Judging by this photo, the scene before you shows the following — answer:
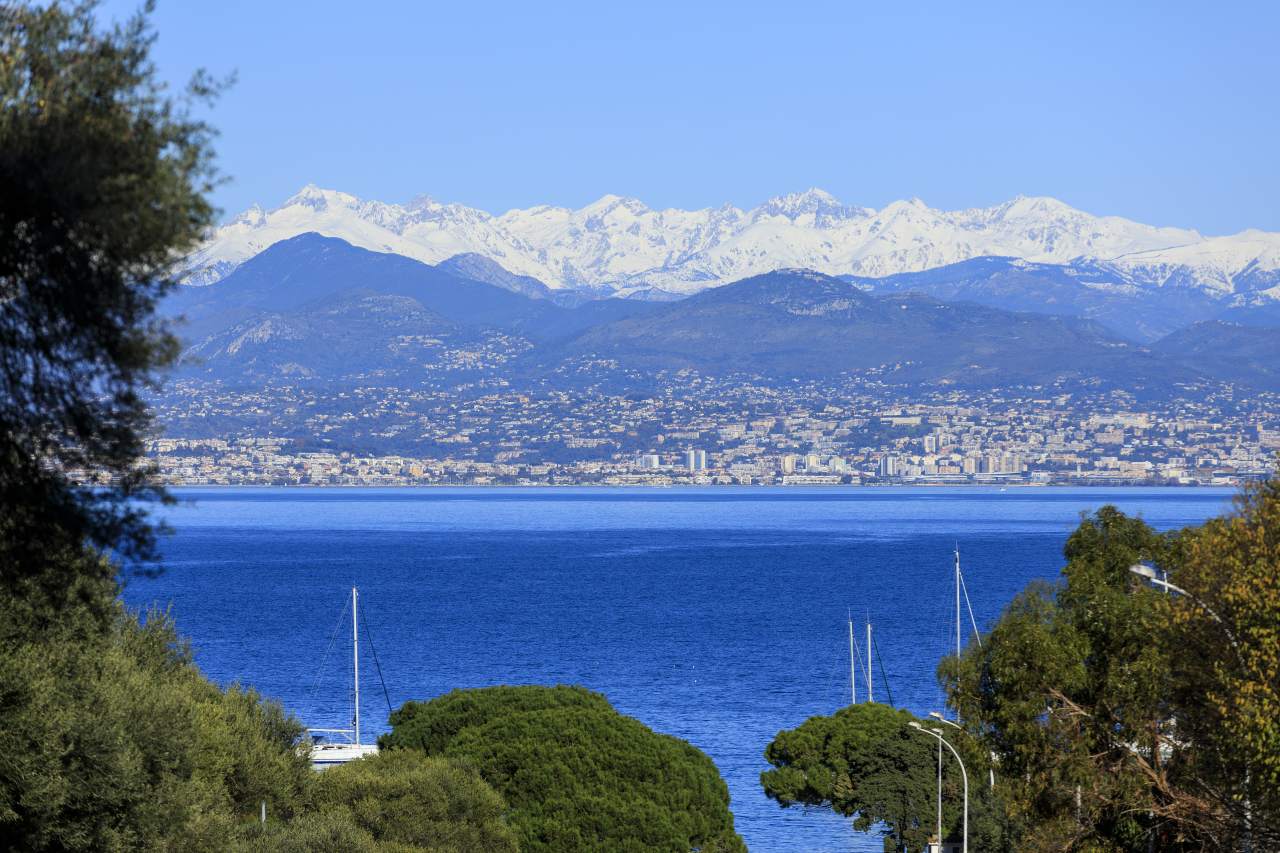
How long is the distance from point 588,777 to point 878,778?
9325 mm

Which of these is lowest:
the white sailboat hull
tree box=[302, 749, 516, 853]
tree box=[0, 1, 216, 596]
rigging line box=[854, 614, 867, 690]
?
rigging line box=[854, 614, 867, 690]

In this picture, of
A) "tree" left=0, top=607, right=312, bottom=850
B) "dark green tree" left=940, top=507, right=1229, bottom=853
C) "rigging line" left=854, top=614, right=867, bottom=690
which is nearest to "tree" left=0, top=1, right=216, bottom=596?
"tree" left=0, top=607, right=312, bottom=850

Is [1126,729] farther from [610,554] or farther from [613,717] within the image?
[610,554]

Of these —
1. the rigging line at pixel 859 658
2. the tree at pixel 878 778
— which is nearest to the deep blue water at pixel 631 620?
the rigging line at pixel 859 658

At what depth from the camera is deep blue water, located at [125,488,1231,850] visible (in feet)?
252

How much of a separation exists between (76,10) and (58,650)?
1114cm

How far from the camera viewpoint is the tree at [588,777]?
36781 mm

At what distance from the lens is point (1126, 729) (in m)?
26.8

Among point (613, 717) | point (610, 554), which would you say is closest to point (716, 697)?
point (613, 717)

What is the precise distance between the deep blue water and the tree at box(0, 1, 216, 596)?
42865mm

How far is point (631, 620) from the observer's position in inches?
4429

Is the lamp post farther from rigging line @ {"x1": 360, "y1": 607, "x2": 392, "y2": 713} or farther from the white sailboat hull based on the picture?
rigging line @ {"x1": 360, "y1": 607, "x2": 392, "y2": 713}

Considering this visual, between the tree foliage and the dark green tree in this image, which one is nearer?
the tree foliage

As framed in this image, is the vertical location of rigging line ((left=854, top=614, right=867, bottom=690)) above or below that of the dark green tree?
below
